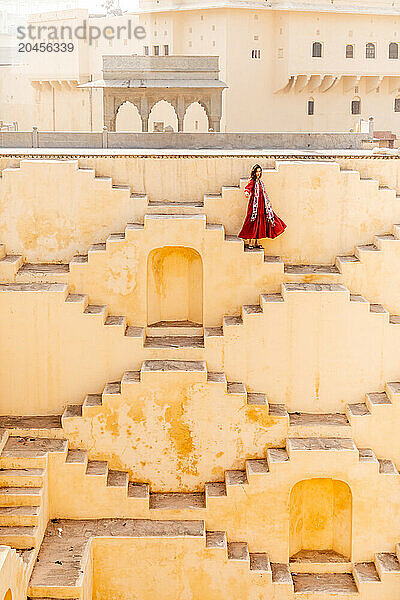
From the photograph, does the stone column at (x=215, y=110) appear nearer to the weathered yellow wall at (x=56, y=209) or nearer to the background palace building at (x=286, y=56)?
the background palace building at (x=286, y=56)

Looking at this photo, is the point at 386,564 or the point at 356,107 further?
the point at 356,107

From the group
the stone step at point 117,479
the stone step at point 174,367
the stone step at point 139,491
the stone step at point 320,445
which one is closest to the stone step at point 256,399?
the stone step at point 320,445

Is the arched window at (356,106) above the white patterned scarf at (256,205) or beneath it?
above

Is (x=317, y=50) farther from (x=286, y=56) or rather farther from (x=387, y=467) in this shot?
(x=387, y=467)

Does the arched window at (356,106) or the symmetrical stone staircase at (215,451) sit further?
the arched window at (356,106)

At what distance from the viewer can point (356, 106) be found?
26.3 meters

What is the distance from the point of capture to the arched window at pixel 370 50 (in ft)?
84.1

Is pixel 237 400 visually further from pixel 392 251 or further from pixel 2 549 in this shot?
pixel 2 549

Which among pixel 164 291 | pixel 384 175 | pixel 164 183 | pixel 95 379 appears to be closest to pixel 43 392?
pixel 95 379

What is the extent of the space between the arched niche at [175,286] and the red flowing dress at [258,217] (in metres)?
1.01

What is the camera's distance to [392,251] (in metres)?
14.1

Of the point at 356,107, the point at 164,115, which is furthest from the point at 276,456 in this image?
the point at 356,107

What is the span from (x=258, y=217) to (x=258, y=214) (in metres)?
0.04

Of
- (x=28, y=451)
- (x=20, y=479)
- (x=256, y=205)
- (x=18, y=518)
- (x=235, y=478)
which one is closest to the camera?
(x=18, y=518)
